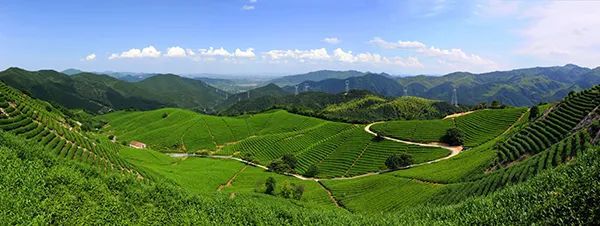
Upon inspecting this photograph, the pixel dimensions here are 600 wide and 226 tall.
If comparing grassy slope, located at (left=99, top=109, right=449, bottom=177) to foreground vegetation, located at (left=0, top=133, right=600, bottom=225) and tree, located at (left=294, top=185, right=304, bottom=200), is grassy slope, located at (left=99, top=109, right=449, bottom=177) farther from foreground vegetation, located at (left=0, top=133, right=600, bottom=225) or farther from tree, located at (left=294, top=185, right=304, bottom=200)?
foreground vegetation, located at (left=0, top=133, right=600, bottom=225)

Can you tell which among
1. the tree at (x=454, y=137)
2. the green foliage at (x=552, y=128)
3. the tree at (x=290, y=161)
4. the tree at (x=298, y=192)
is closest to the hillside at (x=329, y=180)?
the green foliage at (x=552, y=128)

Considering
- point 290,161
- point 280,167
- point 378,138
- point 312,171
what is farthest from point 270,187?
point 378,138

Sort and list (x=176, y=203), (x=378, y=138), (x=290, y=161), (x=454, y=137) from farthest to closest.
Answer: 1. (x=378, y=138)
2. (x=290, y=161)
3. (x=454, y=137)
4. (x=176, y=203)

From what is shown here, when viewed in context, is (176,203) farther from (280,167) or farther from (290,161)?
(290,161)

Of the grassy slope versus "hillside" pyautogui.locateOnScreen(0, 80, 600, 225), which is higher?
"hillside" pyautogui.locateOnScreen(0, 80, 600, 225)

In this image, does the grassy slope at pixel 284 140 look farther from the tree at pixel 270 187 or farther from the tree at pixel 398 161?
the tree at pixel 270 187

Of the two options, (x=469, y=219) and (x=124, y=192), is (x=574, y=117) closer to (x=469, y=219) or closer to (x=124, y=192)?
(x=469, y=219)

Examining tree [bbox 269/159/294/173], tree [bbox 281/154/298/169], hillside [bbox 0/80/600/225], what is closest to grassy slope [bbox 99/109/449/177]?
hillside [bbox 0/80/600/225]

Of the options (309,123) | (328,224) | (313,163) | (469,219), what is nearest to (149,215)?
(328,224)
